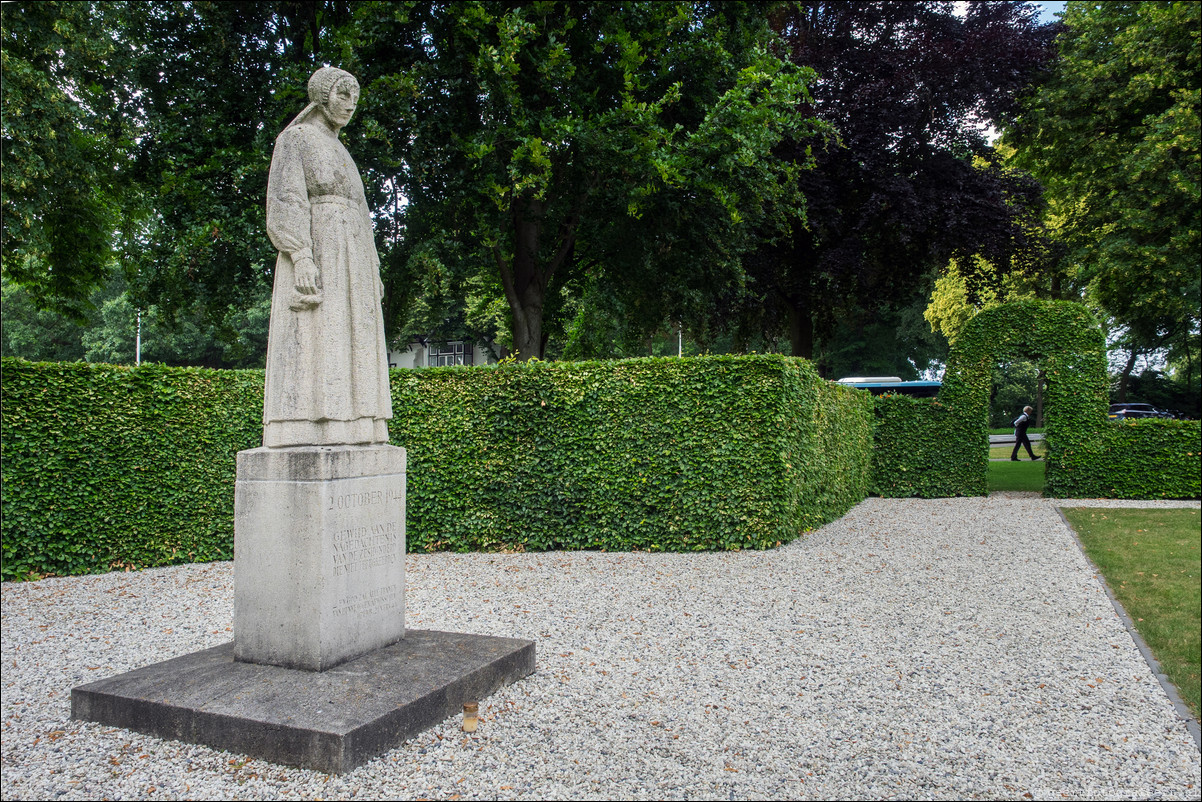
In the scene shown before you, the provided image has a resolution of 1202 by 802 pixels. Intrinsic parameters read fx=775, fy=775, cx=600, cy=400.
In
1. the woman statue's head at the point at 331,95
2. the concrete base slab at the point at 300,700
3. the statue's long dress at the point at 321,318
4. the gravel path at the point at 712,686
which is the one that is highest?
the woman statue's head at the point at 331,95

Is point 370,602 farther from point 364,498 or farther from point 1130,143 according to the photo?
point 1130,143

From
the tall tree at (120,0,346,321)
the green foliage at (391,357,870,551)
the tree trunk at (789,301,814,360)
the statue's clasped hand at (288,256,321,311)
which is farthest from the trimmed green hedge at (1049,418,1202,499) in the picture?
the tall tree at (120,0,346,321)

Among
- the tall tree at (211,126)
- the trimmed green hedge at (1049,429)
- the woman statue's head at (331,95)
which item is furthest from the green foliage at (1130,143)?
the woman statue's head at (331,95)

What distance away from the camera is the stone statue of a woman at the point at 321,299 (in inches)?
201

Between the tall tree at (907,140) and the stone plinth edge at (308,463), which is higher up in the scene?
the tall tree at (907,140)

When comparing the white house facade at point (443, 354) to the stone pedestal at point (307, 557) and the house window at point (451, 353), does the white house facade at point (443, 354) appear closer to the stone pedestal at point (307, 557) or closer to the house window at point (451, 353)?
the house window at point (451, 353)

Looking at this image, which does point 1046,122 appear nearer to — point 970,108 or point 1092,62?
point 1092,62

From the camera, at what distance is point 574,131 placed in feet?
43.7

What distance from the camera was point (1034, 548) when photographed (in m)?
10.6

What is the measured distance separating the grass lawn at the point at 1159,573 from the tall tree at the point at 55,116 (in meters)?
15.3

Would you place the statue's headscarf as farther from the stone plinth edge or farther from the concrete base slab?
the concrete base slab

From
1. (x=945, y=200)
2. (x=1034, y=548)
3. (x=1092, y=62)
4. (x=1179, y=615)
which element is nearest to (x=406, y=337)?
(x=945, y=200)

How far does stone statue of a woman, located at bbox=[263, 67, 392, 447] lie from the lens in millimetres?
5094

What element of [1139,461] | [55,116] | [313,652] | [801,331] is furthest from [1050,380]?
[55,116]
